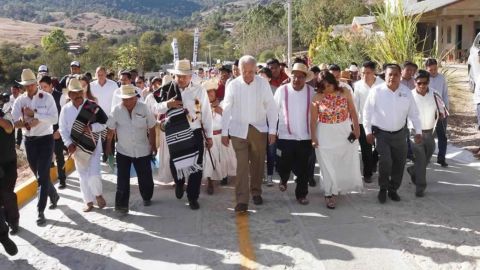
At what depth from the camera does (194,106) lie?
620 cm

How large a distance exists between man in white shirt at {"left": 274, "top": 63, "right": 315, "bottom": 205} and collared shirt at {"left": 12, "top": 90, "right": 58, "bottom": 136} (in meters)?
2.70

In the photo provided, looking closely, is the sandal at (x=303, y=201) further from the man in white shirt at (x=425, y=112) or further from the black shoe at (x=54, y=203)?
the black shoe at (x=54, y=203)

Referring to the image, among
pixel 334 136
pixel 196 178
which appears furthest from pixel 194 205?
pixel 334 136

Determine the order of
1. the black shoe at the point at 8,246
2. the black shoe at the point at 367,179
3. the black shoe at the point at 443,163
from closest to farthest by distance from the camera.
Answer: the black shoe at the point at 8,246, the black shoe at the point at 367,179, the black shoe at the point at 443,163

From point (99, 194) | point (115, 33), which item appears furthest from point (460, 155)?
point (115, 33)

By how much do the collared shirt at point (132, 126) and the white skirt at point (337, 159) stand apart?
2.06 meters

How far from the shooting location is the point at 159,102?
6.28 meters

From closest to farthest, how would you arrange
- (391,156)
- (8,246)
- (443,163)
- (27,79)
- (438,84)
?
(8,246) < (27,79) < (391,156) < (438,84) < (443,163)

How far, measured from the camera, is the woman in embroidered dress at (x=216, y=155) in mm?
7035

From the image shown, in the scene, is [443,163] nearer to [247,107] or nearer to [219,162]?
[219,162]

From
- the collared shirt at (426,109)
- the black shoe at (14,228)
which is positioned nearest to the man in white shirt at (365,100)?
the collared shirt at (426,109)

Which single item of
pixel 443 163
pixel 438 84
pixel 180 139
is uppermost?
pixel 438 84

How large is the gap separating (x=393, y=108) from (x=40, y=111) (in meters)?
4.11

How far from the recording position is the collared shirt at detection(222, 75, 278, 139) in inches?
233
